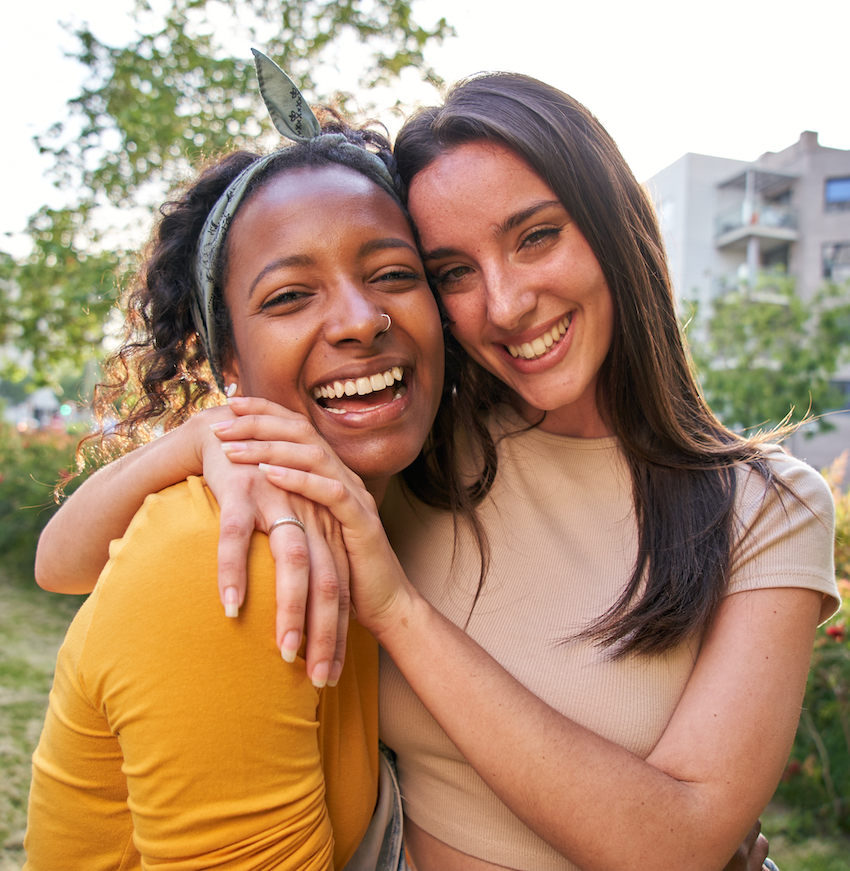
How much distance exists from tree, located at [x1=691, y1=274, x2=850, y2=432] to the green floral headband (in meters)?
13.0

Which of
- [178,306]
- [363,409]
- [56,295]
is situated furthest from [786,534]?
Answer: [56,295]

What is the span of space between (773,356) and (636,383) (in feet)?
45.7

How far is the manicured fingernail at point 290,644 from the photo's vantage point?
50.7 inches

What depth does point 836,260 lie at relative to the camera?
27359 mm

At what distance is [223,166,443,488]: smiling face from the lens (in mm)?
1839

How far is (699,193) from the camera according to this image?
1164 inches

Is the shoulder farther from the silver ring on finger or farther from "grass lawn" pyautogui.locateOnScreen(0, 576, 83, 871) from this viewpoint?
"grass lawn" pyautogui.locateOnScreen(0, 576, 83, 871)

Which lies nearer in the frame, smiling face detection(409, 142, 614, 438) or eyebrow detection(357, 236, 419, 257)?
eyebrow detection(357, 236, 419, 257)

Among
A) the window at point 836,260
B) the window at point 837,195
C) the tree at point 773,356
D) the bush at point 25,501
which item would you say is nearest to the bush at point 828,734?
the bush at point 25,501

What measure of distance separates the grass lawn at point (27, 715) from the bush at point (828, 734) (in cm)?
14

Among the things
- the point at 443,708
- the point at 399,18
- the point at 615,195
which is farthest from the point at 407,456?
the point at 399,18

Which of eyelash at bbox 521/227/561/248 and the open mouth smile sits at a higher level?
eyelash at bbox 521/227/561/248

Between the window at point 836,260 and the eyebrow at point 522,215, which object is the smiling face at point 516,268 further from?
the window at point 836,260

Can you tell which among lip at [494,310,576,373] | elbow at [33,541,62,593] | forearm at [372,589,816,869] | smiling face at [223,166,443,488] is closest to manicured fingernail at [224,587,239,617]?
forearm at [372,589,816,869]
